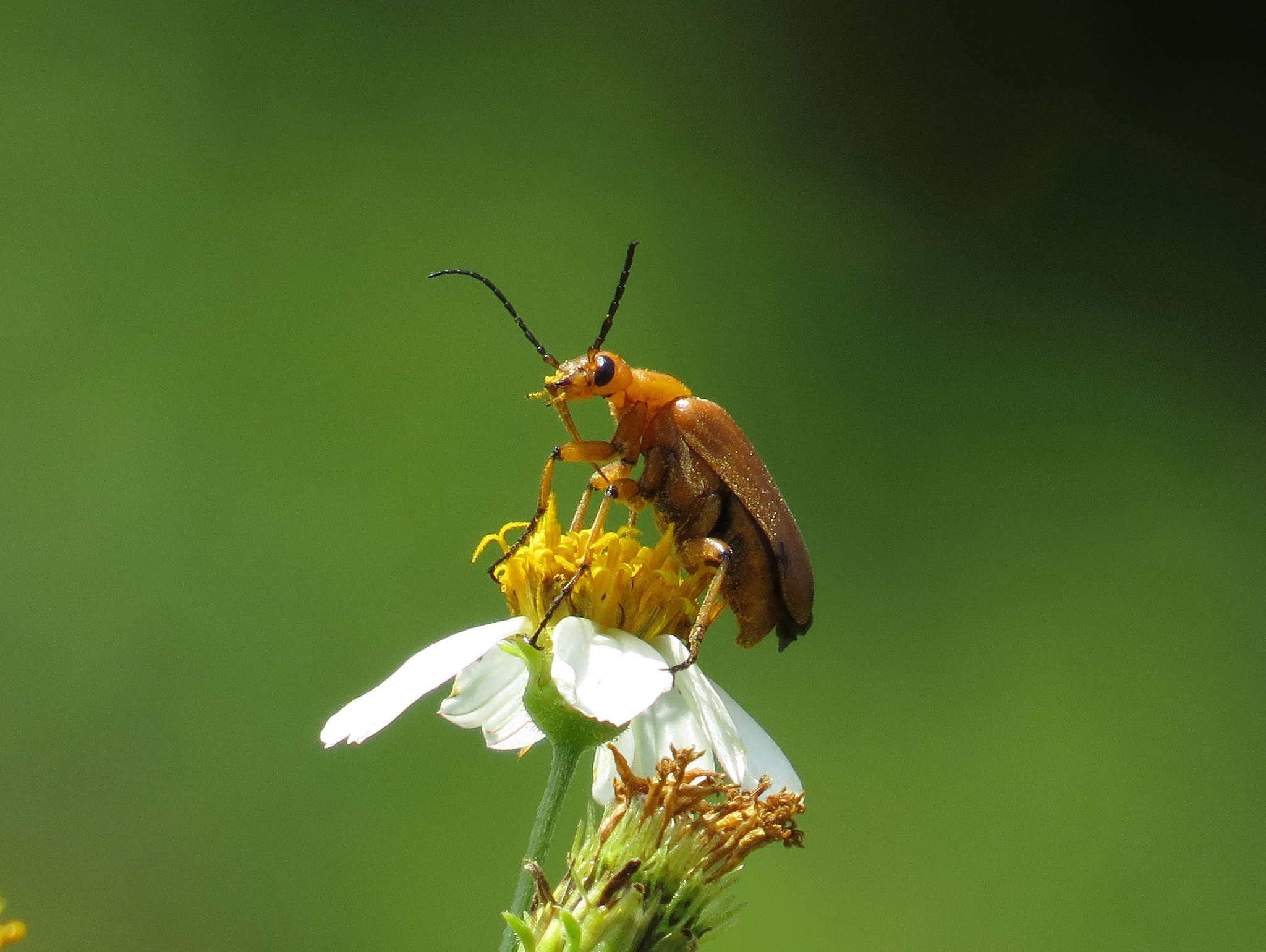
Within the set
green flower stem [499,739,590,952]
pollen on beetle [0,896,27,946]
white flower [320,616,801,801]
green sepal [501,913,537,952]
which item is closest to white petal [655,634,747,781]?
white flower [320,616,801,801]

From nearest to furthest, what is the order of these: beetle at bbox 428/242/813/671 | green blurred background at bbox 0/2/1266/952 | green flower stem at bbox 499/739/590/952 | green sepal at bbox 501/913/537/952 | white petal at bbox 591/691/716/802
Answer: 1. green sepal at bbox 501/913/537/952
2. green flower stem at bbox 499/739/590/952
3. white petal at bbox 591/691/716/802
4. beetle at bbox 428/242/813/671
5. green blurred background at bbox 0/2/1266/952

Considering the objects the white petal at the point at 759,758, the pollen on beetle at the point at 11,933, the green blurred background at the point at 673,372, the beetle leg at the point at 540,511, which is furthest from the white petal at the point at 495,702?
the green blurred background at the point at 673,372

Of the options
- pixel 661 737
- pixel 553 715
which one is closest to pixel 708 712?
pixel 661 737

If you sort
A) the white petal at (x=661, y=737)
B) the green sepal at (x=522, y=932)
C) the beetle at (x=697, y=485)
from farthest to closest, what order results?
the beetle at (x=697, y=485) → the white petal at (x=661, y=737) → the green sepal at (x=522, y=932)

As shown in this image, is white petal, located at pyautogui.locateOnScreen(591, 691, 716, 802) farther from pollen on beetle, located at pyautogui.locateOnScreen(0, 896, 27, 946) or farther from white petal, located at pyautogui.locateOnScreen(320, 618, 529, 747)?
pollen on beetle, located at pyautogui.locateOnScreen(0, 896, 27, 946)

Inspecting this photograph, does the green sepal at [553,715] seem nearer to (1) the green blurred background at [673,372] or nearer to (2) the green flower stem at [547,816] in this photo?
(2) the green flower stem at [547,816]

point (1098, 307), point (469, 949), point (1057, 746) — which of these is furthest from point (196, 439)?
point (1098, 307)

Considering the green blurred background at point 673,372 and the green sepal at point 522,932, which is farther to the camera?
the green blurred background at point 673,372
